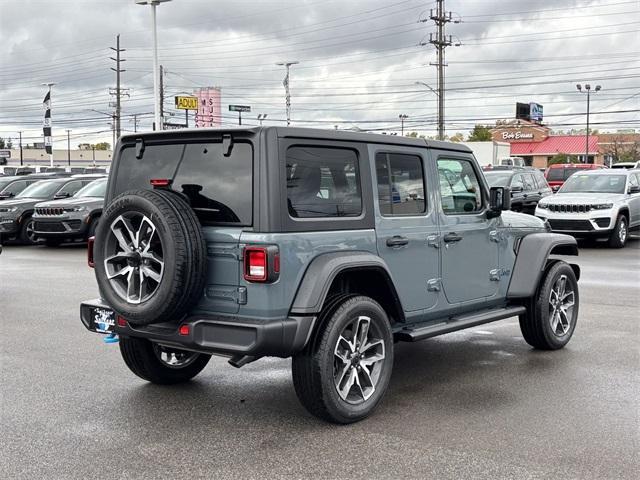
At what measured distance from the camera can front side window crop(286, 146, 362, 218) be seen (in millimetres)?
4945

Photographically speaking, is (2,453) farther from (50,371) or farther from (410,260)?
(410,260)

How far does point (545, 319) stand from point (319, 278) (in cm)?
301

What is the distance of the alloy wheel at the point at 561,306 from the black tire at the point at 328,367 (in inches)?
106

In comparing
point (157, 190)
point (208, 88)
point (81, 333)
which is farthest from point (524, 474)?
point (208, 88)

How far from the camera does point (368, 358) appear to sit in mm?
5254

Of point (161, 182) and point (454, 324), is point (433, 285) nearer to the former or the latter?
point (454, 324)

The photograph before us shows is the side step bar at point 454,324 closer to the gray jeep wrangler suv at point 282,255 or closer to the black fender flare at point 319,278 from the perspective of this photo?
the gray jeep wrangler suv at point 282,255

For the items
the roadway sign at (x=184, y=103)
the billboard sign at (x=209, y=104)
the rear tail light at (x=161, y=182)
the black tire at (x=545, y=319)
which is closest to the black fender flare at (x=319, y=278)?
the rear tail light at (x=161, y=182)

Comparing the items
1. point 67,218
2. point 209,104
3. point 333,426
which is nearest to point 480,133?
point 209,104

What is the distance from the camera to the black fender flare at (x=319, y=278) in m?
4.75

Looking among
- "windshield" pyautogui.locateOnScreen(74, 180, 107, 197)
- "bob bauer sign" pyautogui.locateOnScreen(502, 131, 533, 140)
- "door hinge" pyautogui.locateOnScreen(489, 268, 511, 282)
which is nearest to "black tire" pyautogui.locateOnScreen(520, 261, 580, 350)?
"door hinge" pyautogui.locateOnScreen(489, 268, 511, 282)

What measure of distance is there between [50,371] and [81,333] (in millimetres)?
1596

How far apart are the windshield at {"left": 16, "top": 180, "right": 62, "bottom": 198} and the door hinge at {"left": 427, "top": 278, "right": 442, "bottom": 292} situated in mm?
17218

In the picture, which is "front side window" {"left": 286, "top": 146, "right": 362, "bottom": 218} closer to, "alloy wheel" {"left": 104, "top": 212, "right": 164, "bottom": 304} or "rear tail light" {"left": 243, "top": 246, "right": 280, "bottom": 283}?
"rear tail light" {"left": 243, "top": 246, "right": 280, "bottom": 283}
